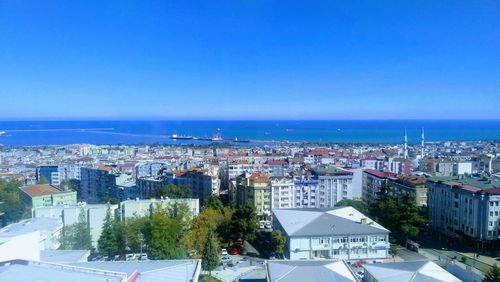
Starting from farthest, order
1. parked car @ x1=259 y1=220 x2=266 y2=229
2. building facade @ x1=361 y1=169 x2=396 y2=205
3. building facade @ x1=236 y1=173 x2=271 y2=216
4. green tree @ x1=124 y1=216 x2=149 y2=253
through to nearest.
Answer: building facade @ x1=361 y1=169 x2=396 y2=205
building facade @ x1=236 y1=173 x2=271 y2=216
parked car @ x1=259 y1=220 x2=266 y2=229
green tree @ x1=124 y1=216 x2=149 y2=253

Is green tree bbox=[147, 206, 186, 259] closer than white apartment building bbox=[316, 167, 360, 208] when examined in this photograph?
Yes

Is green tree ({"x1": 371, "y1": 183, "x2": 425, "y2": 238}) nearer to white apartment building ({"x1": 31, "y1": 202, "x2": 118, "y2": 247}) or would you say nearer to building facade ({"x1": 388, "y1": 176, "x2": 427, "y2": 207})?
building facade ({"x1": 388, "y1": 176, "x2": 427, "y2": 207})

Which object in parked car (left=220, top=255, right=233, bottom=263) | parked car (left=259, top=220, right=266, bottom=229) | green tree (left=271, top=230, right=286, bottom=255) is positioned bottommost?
parked car (left=259, top=220, right=266, bottom=229)

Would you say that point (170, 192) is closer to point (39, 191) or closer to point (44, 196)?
point (44, 196)

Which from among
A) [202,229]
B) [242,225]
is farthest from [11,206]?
[242,225]

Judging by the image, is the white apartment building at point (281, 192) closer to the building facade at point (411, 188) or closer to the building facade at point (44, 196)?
the building facade at point (411, 188)

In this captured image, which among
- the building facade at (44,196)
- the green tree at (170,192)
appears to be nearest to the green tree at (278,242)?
the green tree at (170,192)

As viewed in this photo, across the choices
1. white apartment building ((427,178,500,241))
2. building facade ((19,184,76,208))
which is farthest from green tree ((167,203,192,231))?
white apartment building ((427,178,500,241))
